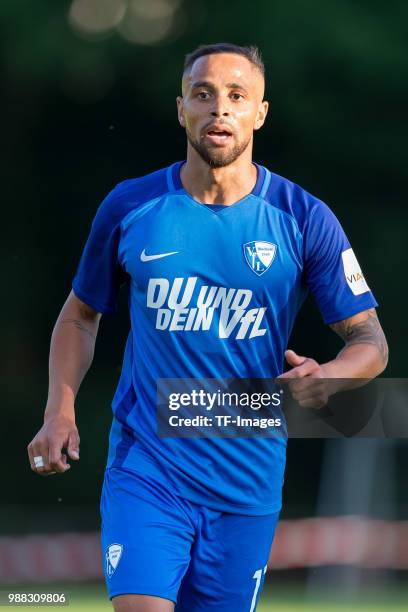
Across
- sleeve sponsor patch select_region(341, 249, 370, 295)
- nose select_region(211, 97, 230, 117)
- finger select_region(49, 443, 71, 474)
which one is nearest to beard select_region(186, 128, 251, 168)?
nose select_region(211, 97, 230, 117)

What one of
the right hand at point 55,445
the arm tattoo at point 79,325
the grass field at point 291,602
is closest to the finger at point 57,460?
the right hand at point 55,445

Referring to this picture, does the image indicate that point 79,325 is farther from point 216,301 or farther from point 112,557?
point 112,557

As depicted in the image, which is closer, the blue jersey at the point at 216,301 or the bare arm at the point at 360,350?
the bare arm at the point at 360,350

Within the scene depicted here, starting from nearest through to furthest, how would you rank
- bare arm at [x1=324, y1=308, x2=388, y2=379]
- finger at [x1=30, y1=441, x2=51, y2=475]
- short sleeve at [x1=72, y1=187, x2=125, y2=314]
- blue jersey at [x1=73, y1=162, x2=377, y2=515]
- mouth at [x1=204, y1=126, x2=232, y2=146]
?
bare arm at [x1=324, y1=308, x2=388, y2=379] < finger at [x1=30, y1=441, x2=51, y2=475] < blue jersey at [x1=73, y1=162, x2=377, y2=515] < mouth at [x1=204, y1=126, x2=232, y2=146] < short sleeve at [x1=72, y1=187, x2=125, y2=314]

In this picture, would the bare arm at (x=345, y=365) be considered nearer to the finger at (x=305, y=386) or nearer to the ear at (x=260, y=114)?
the finger at (x=305, y=386)

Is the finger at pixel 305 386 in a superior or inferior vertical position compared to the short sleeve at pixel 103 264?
inferior

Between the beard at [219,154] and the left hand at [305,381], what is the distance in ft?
3.25

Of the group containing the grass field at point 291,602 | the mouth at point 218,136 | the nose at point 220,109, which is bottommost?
the grass field at point 291,602

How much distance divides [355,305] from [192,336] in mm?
567

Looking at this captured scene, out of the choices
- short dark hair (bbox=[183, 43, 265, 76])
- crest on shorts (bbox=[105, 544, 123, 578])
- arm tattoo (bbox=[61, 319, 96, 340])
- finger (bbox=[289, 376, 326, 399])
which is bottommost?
crest on shorts (bbox=[105, 544, 123, 578])

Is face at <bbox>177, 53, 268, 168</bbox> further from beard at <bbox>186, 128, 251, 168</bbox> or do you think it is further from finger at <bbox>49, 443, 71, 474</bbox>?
finger at <bbox>49, 443, 71, 474</bbox>

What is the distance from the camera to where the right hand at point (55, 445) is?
4.34 metres

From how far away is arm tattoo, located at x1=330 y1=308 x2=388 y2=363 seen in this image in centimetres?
451

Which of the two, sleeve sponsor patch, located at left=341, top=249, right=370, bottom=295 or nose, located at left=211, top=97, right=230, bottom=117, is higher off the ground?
nose, located at left=211, top=97, right=230, bottom=117
